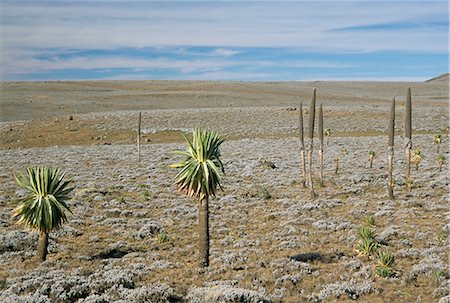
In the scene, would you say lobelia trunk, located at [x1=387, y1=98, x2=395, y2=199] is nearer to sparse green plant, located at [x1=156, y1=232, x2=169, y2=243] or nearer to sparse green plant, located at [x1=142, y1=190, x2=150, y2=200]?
sparse green plant, located at [x1=156, y1=232, x2=169, y2=243]

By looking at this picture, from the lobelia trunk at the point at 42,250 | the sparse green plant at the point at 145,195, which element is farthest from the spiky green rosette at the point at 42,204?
the sparse green plant at the point at 145,195

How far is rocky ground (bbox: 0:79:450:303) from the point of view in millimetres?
17250

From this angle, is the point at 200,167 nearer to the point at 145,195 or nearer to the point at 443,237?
the point at 443,237

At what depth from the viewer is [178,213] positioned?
1231 inches

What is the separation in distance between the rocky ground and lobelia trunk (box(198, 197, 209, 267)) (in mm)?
581

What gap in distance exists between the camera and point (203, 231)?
19812 mm

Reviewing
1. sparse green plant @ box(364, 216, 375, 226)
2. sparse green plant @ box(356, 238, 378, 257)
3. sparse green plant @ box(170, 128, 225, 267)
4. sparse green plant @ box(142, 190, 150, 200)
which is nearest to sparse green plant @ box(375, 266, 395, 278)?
sparse green plant @ box(356, 238, 378, 257)

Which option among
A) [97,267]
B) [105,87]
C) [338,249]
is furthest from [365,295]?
[105,87]

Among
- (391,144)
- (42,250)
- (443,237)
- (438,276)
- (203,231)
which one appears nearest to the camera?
(438,276)

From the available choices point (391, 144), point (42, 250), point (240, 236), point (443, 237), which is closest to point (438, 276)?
point (443, 237)

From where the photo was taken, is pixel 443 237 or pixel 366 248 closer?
pixel 366 248

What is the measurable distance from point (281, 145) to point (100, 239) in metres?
46.8

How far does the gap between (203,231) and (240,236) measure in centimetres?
626

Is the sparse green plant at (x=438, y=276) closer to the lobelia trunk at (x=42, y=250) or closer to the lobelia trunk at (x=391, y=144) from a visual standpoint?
the lobelia trunk at (x=391, y=144)
